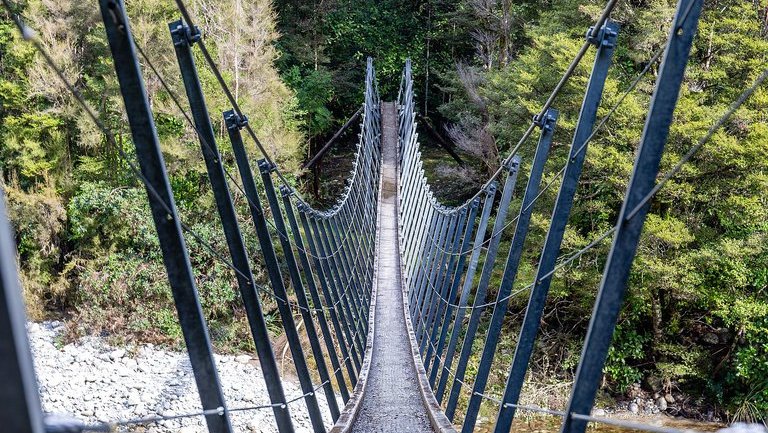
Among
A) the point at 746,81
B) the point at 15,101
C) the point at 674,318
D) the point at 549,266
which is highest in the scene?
the point at 15,101

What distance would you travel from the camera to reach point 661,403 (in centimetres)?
879

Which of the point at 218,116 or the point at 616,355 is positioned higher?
the point at 218,116

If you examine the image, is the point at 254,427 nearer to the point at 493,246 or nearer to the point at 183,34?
the point at 493,246

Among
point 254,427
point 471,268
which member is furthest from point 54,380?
point 471,268

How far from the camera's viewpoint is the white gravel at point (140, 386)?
8.95 m

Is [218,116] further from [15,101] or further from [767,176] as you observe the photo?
[767,176]

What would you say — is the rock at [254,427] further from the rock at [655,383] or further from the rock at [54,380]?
the rock at [655,383]

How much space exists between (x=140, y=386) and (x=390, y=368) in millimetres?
5518

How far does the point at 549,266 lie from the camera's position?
227cm

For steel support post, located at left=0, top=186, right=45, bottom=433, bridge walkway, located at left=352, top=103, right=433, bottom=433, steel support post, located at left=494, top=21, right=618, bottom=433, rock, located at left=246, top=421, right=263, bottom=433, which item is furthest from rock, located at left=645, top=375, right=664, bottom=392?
steel support post, located at left=0, top=186, right=45, bottom=433

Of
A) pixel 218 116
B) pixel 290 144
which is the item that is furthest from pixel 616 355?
pixel 218 116

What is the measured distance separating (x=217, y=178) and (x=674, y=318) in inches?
324

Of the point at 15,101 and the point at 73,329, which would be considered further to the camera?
the point at 15,101

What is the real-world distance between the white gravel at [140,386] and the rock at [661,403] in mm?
4184
